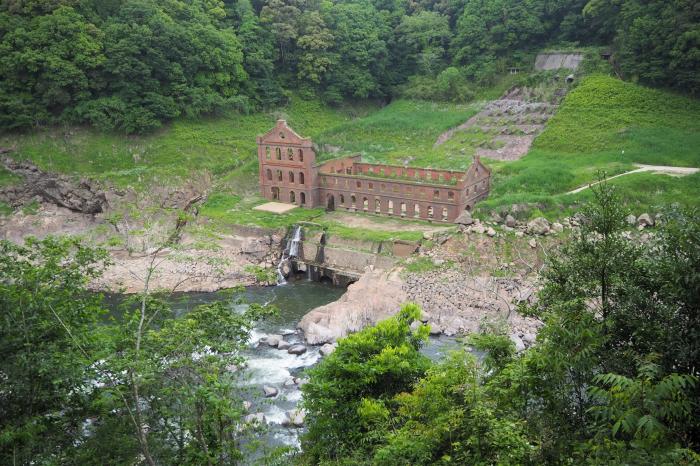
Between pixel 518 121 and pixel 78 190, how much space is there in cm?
4538

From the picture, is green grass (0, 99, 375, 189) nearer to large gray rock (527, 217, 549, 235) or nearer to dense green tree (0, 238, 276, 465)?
large gray rock (527, 217, 549, 235)

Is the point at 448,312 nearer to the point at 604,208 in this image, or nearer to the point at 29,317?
the point at 604,208

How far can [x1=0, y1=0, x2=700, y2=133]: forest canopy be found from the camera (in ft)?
190

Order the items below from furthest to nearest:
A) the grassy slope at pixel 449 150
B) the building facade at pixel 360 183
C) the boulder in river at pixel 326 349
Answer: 1. the grassy slope at pixel 449 150
2. the building facade at pixel 360 183
3. the boulder in river at pixel 326 349

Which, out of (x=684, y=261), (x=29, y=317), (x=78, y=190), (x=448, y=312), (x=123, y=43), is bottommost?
(x=448, y=312)

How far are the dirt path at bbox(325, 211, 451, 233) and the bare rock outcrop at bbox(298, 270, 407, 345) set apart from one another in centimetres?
779

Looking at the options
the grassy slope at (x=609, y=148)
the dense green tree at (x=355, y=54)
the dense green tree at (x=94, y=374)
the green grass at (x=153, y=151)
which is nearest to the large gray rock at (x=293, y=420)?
the dense green tree at (x=94, y=374)

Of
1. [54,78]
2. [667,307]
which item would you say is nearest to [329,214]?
[54,78]

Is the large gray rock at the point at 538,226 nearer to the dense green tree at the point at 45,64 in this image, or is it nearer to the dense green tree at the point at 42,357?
the dense green tree at the point at 42,357

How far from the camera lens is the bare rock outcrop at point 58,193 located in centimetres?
5269

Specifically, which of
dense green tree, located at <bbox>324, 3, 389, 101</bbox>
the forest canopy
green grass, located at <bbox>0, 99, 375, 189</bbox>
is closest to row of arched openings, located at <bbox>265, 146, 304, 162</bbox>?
green grass, located at <bbox>0, 99, 375, 189</bbox>

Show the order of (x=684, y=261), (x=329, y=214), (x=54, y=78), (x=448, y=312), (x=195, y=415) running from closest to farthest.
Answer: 1. (x=684, y=261)
2. (x=195, y=415)
3. (x=448, y=312)
4. (x=329, y=214)
5. (x=54, y=78)

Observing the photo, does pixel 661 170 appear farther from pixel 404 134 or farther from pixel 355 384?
pixel 355 384

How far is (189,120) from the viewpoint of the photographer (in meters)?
64.8
